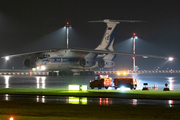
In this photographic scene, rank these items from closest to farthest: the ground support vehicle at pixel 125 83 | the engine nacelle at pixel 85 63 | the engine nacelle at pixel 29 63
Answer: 1. the ground support vehicle at pixel 125 83
2. the engine nacelle at pixel 29 63
3. the engine nacelle at pixel 85 63

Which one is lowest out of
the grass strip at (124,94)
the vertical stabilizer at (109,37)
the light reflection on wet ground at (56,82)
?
the grass strip at (124,94)

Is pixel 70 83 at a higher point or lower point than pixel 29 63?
lower

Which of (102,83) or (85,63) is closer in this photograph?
(102,83)

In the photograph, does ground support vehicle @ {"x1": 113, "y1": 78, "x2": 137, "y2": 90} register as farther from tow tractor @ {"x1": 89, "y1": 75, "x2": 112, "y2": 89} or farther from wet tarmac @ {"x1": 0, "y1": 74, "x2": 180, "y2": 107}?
wet tarmac @ {"x1": 0, "y1": 74, "x2": 180, "y2": 107}

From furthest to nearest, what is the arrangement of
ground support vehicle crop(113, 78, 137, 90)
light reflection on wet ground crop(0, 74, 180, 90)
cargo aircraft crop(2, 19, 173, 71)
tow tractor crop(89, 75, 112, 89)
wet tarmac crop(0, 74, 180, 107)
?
cargo aircraft crop(2, 19, 173, 71), light reflection on wet ground crop(0, 74, 180, 90), tow tractor crop(89, 75, 112, 89), ground support vehicle crop(113, 78, 137, 90), wet tarmac crop(0, 74, 180, 107)

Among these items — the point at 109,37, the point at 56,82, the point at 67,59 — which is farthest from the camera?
the point at 109,37

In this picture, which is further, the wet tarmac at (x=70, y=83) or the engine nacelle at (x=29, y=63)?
the engine nacelle at (x=29, y=63)

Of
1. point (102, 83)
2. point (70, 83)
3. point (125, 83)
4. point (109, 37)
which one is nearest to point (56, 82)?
point (70, 83)

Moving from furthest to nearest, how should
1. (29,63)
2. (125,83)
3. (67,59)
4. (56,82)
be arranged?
(67,59) < (29,63) < (56,82) < (125,83)

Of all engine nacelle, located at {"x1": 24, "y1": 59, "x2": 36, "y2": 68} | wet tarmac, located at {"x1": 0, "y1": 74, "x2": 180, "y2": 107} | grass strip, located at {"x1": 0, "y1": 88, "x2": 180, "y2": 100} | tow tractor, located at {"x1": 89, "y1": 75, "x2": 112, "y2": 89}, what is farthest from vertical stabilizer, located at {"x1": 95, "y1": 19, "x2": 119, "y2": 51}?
grass strip, located at {"x1": 0, "y1": 88, "x2": 180, "y2": 100}

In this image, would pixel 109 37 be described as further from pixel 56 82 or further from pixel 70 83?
pixel 70 83

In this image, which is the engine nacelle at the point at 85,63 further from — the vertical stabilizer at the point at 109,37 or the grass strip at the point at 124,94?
the grass strip at the point at 124,94

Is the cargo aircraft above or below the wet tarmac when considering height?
above

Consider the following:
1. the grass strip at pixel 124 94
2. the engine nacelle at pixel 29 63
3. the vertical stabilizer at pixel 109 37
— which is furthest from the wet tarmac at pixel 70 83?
the vertical stabilizer at pixel 109 37
